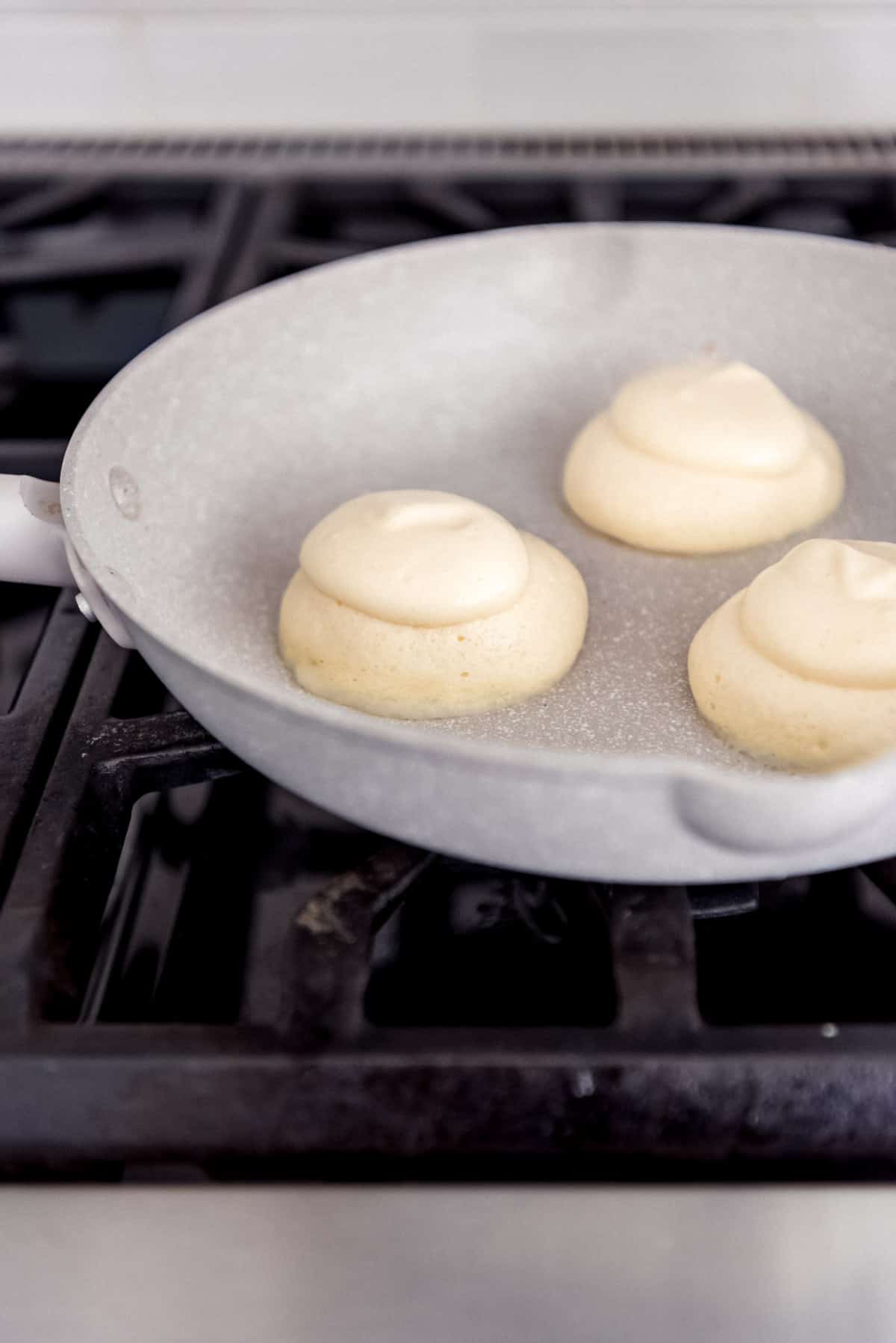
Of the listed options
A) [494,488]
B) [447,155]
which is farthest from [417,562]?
[447,155]

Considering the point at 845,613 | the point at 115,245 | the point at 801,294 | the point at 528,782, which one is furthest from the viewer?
the point at 115,245

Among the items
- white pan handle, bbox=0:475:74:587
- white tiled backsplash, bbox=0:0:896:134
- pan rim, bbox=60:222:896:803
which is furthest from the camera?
white tiled backsplash, bbox=0:0:896:134

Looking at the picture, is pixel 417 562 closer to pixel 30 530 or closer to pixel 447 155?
pixel 30 530

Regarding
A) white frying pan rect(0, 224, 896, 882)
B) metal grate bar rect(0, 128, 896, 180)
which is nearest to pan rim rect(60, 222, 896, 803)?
white frying pan rect(0, 224, 896, 882)

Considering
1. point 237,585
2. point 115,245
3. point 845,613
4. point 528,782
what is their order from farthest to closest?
point 115,245 → point 237,585 → point 845,613 → point 528,782

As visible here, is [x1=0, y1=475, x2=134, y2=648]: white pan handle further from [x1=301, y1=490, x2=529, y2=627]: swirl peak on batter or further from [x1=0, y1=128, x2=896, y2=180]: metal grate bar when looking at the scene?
[x1=0, y1=128, x2=896, y2=180]: metal grate bar

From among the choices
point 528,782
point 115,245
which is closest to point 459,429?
point 115,245

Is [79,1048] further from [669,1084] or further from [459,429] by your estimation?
[459,429]
